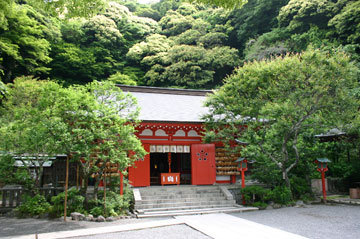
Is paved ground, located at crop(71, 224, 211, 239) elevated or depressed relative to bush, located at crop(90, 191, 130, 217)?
depressed

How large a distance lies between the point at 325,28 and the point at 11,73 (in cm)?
2891

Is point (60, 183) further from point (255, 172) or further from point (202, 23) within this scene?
point (202, 23)

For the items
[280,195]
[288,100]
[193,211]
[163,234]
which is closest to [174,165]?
[193,211]

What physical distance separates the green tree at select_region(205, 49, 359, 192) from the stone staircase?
2342 millimetres

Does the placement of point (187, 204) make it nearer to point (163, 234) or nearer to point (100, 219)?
point (100, 219)

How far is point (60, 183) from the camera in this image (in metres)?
13.0

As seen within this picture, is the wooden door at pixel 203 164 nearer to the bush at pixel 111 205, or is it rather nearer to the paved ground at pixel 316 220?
the paved ground at pixel 316 220

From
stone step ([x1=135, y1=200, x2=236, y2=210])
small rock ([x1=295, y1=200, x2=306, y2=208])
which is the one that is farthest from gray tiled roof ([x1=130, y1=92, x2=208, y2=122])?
small rock ([x1=295, y1=200, x2=306, y2=208])

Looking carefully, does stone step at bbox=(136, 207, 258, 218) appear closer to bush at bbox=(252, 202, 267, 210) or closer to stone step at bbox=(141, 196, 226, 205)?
bush at bbox=(252, 202, 267, 210)

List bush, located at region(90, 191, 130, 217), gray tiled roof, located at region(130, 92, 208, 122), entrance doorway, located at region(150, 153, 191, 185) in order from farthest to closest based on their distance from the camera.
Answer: entrance doorway, located at region(150, 153, 191, 185) → gray tiled roof, located at region(130, 92, 208, 122) → bush, located at region(90, 191, 130, 217)

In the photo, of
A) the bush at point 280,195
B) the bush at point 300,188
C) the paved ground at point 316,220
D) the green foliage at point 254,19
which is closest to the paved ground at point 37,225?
the paved ground at point 316,220

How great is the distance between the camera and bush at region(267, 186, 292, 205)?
35.6 feet

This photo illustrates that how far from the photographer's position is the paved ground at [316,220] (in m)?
6.86

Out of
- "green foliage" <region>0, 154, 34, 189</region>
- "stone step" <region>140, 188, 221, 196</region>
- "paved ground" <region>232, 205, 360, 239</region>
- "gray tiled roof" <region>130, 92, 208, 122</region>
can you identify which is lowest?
"paved ground" <region>232, 205, 360, 239</region>
